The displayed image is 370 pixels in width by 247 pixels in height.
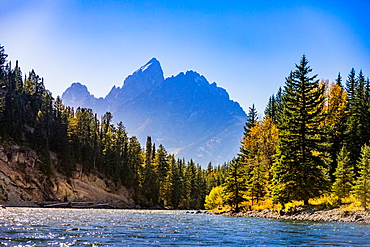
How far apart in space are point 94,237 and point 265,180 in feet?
133

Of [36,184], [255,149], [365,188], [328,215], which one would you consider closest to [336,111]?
[255,149]

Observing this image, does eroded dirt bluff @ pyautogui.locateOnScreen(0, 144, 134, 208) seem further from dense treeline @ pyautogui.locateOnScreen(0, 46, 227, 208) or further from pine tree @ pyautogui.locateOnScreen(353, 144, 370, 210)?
pine tree @ pyautogui.locateOnScreen(353, 144, 370, 210)

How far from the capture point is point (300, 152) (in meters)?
40.8

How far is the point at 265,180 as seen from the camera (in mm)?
52906

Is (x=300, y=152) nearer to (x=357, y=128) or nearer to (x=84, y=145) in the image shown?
(x=357, y=128)

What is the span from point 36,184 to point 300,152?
194 ft

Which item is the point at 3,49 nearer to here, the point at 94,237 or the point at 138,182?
the point at 138,182

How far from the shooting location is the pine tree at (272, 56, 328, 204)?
39938 millimetres

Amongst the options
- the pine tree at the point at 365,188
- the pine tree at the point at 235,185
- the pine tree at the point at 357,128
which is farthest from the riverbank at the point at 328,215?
the pine tree at the point at 357,128

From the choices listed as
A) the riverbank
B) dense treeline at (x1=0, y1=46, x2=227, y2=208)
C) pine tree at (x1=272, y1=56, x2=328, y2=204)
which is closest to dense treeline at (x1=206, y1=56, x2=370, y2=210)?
pine tree at (x1=272, y1=56, x2=328, y2=204)

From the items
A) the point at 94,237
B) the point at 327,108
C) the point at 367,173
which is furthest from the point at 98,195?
the point at 94,237

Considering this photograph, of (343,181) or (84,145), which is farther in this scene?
(84,145)

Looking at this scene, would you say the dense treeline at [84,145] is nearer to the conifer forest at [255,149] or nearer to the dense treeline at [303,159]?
the conifer forest at [255,149]

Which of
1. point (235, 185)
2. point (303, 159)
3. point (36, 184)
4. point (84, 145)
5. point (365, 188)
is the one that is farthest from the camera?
point (84, 145)
